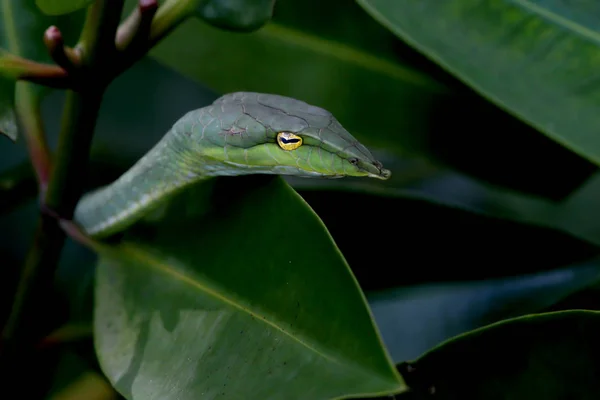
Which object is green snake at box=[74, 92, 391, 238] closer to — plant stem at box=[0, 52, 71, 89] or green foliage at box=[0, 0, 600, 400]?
green foliage at box=[0, 0, 600, 400]

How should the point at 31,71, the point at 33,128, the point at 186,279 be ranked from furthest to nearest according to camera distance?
the point at 33,128 < the point at 186,279 < the point at 31,71

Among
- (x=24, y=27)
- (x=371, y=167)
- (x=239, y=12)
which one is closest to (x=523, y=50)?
(x=371, y=167)

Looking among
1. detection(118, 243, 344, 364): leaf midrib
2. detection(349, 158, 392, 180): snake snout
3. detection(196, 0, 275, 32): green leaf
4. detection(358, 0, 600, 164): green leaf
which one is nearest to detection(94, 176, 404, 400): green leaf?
detection(118, 243, 344, 364): leaf midrib

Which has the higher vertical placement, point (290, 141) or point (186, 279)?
point (290, 141)

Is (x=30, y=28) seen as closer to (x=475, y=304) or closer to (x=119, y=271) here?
(x=119, y=271)

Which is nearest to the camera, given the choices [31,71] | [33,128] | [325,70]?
[31,71]

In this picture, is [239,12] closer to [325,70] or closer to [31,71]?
[31,71]
